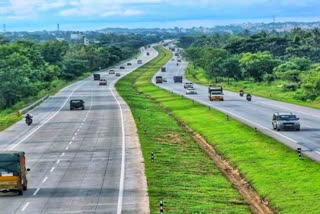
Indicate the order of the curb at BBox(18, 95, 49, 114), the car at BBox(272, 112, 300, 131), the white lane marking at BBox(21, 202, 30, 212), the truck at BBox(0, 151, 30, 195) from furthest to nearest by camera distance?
1. the curb at BBox(18, 95, 49, 114)
2. the car at BBox(272, 112, 300, 131)
3. the truck at BBox(0, 151, 30, 195)
4. the white lane marking at BBox(21, 202, 30, 212)

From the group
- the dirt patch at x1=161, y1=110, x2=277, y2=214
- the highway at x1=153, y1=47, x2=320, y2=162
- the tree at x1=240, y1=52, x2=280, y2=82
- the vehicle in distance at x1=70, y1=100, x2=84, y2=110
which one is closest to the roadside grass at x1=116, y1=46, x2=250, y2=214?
the dirt patch at x1=161, y1=110, x2=277, y2=214

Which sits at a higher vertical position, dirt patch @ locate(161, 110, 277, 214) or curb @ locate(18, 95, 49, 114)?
dirt patch @ locate(161, 110, 277, 214)

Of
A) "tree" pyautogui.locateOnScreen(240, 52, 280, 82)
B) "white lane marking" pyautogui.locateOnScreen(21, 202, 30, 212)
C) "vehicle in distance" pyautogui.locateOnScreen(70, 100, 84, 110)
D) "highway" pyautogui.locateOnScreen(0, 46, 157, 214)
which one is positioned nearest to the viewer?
"white lane marking" pyautogui.locateOnScreen(21, 202, 30, 212)

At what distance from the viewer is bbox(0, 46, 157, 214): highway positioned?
101 ft

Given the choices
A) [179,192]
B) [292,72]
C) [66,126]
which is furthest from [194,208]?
[292,72]

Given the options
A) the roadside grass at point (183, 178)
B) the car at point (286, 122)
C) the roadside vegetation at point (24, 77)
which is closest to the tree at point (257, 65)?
the roadside vegetation at point (24, 77)

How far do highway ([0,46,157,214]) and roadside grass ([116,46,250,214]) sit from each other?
710 mm

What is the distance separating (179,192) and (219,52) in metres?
153

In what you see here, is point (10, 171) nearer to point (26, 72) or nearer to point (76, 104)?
point (76, 104)

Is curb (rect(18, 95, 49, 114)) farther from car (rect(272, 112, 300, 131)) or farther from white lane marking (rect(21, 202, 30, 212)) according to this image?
white lane marking (rect(21, 202, 30, 212))

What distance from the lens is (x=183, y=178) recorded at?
126 ft

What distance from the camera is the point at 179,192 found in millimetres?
33844

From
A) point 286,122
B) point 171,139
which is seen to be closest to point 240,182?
point 171,139

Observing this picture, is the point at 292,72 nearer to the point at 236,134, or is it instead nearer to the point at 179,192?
the point at 236,134
